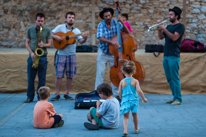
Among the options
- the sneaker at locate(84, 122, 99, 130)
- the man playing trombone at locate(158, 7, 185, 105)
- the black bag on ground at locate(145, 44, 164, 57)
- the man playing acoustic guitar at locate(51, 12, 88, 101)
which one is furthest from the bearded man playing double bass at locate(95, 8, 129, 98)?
the sneaker at locate(84, 122, 99, 130)

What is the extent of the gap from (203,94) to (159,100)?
131cm

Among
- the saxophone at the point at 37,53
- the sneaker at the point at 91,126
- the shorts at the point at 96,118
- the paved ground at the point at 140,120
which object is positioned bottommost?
the paved ground at the point at 140,120

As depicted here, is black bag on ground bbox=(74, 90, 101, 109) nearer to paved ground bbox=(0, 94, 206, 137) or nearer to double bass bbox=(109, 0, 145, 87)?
paved ground bbox=(0, 94, 206, 137)

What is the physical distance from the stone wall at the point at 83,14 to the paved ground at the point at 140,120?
5139mm

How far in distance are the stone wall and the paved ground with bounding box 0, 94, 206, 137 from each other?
202 inches

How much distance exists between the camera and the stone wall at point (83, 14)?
35.3ft

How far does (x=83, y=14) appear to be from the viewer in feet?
36.1

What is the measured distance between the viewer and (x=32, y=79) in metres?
5.64

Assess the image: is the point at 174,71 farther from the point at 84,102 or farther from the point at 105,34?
the point at 84,102

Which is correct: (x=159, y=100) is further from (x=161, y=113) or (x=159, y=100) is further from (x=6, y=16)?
(x=6, y=16)

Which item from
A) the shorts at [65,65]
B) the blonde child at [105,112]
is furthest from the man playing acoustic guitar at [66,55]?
the blonde child at [105,112]

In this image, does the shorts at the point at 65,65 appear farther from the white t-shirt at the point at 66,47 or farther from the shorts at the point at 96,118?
the shorts at the point at 96,118

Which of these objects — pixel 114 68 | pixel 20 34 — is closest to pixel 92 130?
pixel 114 68

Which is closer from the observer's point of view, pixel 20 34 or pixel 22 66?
pixel 22 66
